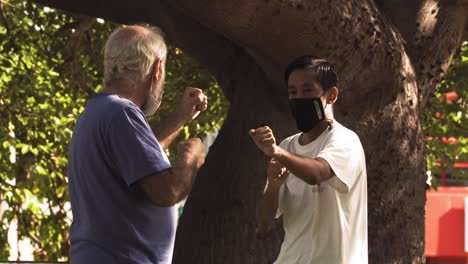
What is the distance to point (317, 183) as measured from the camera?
4160 mm

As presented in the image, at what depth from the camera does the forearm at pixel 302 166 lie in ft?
13.3

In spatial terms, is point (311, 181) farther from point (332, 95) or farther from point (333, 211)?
point (332, 95)

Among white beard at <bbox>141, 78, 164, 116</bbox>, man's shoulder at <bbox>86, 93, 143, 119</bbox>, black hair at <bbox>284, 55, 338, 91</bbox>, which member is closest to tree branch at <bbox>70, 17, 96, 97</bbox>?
black hair at <bbox>284, 55, 338, 91</bbox>

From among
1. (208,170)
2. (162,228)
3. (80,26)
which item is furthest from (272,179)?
(80,26)

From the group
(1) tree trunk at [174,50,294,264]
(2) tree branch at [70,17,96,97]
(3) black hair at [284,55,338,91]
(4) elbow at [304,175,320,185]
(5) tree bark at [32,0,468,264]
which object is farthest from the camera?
(2) tree branch at [70,17,96,97]

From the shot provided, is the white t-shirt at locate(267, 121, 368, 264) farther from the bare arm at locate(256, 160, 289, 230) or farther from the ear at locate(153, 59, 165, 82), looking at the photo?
the ear at locate(153, 59, 165, 82)

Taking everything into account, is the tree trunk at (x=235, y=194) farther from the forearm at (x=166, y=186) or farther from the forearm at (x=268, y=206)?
the forearm at (x=166, y=186)

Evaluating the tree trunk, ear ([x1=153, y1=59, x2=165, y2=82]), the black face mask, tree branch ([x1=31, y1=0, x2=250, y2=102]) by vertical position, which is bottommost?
the tree trunk

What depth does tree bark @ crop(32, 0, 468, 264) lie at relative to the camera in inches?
257

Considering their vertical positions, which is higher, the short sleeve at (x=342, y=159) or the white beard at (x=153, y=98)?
the white beard at (x=153, y=98)

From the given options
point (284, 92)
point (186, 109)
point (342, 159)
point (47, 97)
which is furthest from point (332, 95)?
point (47, 97)

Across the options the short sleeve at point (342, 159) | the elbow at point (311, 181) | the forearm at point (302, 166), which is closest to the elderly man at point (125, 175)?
the forearm at point (302, 166)

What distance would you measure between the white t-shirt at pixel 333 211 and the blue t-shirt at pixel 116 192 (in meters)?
0.89

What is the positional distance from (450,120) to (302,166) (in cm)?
1072
